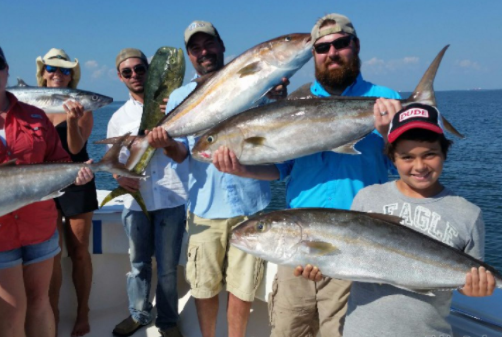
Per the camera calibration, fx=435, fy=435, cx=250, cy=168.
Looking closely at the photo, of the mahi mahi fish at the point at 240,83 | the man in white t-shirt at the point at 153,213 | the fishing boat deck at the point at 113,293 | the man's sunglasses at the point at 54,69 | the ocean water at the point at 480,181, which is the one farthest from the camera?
the ocean water at the point at 480,181

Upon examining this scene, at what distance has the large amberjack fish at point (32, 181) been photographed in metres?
2.68

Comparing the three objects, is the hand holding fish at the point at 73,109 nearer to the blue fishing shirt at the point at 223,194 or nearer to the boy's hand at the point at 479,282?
the blue fishing shirt at the point at 223,194

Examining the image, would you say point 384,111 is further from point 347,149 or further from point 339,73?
point 339,73

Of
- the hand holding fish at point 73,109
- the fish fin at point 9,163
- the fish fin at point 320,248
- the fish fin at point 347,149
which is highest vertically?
the hand holding fish at point 73,109

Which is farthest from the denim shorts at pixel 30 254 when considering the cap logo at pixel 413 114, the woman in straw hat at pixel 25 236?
the cap logo at pixel 413 114

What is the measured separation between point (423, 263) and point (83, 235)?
3.14 metres

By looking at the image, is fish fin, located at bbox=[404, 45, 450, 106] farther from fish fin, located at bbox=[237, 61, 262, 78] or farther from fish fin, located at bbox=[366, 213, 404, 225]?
fish fin, located at bbox=[237, 61, 262, 78]

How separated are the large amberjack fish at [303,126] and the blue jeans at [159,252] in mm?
1468

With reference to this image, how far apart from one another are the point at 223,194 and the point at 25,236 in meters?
1.40

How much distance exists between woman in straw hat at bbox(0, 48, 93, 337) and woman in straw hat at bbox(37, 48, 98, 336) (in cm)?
69

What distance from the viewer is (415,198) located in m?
2.24

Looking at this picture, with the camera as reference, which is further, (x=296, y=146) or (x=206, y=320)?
Answer: (x=206, y=320)

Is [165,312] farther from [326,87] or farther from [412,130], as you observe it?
[412,130]

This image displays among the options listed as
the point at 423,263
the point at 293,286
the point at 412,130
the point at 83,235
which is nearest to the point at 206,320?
the point at 293,286
